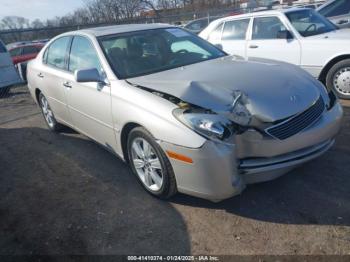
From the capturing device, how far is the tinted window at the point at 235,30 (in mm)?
6801

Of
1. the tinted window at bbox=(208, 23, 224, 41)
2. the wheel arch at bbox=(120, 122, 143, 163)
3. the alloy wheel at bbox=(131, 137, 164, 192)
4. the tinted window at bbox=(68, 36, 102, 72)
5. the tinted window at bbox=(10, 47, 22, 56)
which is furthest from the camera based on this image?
the tinted window at bbox=(10, 47, 22, 56)

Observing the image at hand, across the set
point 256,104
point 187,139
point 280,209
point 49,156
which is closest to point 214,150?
point 187,139

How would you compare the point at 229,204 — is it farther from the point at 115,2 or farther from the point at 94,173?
the point at 115,2

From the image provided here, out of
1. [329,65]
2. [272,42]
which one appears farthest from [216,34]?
[329,65]

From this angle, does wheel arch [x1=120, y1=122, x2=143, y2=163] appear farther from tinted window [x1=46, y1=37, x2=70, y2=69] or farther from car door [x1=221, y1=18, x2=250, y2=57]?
car door [x1=221, y1=18, x2=250, y2=57]

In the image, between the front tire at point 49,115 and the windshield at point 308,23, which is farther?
the windshield at point 308,23

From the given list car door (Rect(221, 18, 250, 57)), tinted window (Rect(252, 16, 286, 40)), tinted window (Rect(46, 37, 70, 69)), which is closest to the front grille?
tinted window (Rect(46, 37, 70, 69))

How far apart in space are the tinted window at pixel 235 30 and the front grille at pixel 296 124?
3979 millimetres

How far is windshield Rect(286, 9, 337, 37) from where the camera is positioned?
614cm

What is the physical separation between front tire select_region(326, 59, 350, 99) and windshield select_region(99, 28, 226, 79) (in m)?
2.45

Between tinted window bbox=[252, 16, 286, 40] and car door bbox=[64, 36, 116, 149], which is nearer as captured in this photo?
car door bbox=[64, 36, 116, 149]

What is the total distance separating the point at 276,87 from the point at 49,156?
3341 mm

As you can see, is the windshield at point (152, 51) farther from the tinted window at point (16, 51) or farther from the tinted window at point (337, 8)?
the tinted window at point (16, 51)

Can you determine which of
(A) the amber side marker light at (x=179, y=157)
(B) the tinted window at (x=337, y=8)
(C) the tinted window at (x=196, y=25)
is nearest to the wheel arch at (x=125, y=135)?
(A) the amber side marker light at (x=179, y=157)
